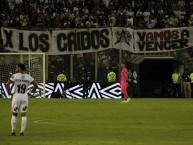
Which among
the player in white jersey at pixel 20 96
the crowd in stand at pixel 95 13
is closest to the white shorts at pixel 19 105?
the player in white jersey at pixel 20 96

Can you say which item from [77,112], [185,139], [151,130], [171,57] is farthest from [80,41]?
[185,139]

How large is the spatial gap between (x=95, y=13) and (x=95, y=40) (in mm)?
3303

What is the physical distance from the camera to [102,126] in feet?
74.1

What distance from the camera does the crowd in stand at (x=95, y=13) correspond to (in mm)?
45875

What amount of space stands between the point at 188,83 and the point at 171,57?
2.10m

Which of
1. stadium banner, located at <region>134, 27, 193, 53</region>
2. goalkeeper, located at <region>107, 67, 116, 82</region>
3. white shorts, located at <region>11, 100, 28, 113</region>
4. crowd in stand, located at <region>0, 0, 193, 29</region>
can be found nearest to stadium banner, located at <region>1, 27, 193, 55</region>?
stadium banner, located at <region>134, 27, 193, 53</region>

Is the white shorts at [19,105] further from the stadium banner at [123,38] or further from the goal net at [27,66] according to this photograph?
the stadium banner at [123,38]

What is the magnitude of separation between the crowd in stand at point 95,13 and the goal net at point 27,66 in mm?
3008

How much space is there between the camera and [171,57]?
45.6m

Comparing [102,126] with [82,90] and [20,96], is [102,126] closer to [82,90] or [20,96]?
[20,96]

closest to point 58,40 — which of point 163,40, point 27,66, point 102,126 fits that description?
point 27,66

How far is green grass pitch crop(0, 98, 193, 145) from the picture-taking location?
17797 mm

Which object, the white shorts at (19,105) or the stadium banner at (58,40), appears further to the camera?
the stadium banner at (58,40)

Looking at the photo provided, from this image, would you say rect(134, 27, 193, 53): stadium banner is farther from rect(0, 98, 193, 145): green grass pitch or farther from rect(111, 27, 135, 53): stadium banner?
rect(0, 98, 193, 145): green grass pitch
